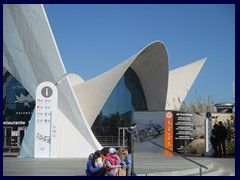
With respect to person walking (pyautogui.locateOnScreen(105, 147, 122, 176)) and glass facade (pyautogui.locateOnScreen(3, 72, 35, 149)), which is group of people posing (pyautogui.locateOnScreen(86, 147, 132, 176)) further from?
glass facade (pyautogui.locateOnScreen(3, 72, 35, 149))

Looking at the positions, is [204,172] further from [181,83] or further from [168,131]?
[181,83]

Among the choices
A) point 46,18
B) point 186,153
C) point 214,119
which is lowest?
point 186,153

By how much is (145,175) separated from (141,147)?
10566mm

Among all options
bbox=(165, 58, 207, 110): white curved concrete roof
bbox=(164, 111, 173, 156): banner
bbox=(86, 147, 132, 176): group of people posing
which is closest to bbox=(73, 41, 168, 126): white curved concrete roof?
bbox=(165, 58, 207, 110): white curved concrete roof

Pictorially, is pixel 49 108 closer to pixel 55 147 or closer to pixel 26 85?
pixel 55 147

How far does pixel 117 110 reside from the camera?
35.0m

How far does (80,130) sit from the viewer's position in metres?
16.4

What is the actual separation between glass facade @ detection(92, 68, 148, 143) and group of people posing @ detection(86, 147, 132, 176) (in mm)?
25503

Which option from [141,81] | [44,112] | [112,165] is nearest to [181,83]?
[141,81]

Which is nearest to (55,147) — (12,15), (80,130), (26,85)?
(80,130)

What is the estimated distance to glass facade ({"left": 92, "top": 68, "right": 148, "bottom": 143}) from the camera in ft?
114

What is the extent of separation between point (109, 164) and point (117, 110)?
26.6 metres

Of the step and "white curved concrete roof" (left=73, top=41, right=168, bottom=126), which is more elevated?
"white curved concrete roof" (left=73, top=41, right=168, bottom=126)

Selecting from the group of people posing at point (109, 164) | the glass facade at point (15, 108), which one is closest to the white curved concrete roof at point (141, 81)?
the glass facade at point (15, 108)
